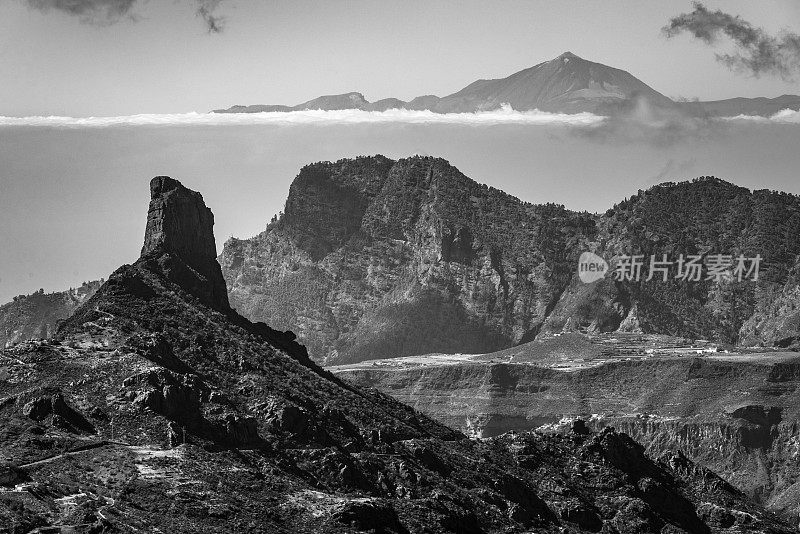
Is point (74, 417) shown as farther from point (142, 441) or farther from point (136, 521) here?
point (136, 521)

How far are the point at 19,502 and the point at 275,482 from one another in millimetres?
26547

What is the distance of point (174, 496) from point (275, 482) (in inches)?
436

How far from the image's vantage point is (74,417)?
199 metres

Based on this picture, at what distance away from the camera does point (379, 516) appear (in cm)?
19725

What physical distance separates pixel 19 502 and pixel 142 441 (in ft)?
73.0

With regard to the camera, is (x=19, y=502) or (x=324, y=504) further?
(x=324, y=504)

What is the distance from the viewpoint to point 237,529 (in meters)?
189

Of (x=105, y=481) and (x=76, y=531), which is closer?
(x=76, y=531)

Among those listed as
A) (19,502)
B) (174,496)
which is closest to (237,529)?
(174,496)

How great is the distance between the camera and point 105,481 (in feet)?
621

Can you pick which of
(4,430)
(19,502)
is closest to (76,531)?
(19,502)

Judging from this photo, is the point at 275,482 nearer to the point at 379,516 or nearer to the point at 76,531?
the point at 379,516

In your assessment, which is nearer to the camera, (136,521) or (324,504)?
(136,521)

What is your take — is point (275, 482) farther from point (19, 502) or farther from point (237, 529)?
point (19, 502)
